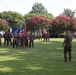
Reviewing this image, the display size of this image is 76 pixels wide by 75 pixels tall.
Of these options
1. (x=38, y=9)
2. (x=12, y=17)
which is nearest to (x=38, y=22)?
(x=12, y=17)

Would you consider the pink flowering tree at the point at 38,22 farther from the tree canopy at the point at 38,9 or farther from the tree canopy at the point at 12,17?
the tree canopy at the point at 38,9

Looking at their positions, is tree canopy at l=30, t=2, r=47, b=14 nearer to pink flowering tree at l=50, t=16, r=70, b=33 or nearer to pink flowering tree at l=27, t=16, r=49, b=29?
pink flowering tree at l=27, t=16, r=49, b=29

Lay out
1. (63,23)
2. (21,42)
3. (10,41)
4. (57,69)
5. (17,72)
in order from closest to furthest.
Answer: (17,72) < (57,69) < (21,42) < (10,41) < (63,23)

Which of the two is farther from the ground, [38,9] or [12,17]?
[38,9]

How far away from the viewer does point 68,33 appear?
17.1 meters

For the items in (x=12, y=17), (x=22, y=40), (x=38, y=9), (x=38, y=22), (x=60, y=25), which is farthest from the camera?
(x=38, y=9)

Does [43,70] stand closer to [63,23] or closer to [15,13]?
[63,23]

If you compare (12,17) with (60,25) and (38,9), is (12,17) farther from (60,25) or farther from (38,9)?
(38,9)

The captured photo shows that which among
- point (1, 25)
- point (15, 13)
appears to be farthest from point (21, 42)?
point (15, 13)

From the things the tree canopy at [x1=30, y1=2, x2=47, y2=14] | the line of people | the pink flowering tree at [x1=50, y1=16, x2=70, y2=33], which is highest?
the tree canopy at [x1=30, y1=2, x2=47, y2=14]

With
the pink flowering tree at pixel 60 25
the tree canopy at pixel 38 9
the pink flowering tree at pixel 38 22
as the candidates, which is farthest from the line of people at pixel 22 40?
the tree canopy at pixel 38 9

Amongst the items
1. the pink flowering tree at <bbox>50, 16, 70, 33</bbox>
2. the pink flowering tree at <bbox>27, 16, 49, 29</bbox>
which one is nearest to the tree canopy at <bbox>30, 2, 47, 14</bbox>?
the pink flowering tree at <bbox>27, 16, 49, 29</bbox>

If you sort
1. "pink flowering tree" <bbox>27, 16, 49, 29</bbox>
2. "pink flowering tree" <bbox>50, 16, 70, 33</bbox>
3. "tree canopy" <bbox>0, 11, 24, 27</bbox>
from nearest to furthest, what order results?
"pink flowering tree" <bbox>50, 16, 70, 33</bbox> < "pink flowering tree" <bbox>27, 16, 49, 29</bbox> < "tree canopy" <bbox>0, 11, 24, 27</bbox>

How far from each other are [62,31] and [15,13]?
3414 centimetres
